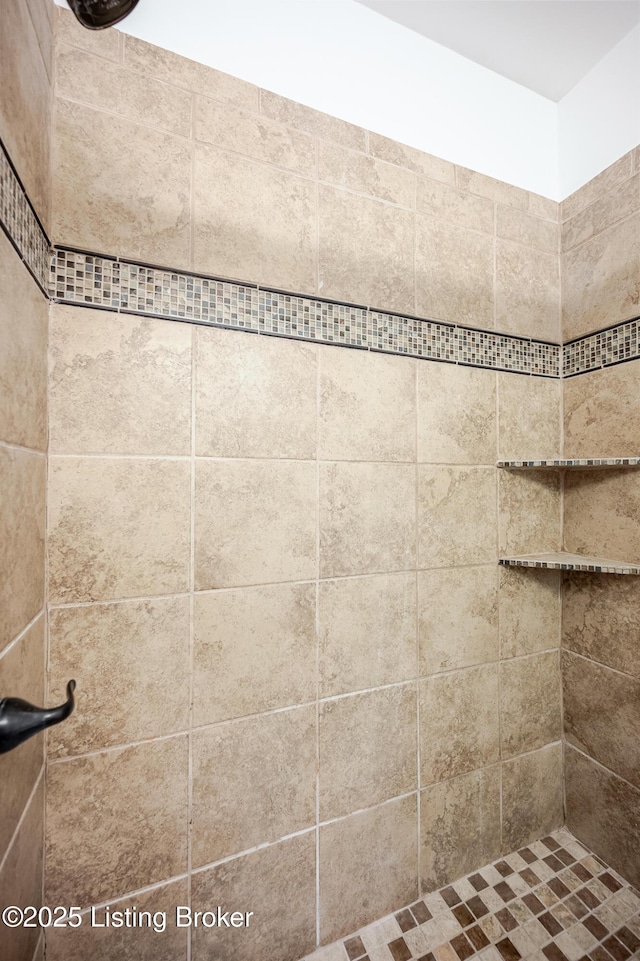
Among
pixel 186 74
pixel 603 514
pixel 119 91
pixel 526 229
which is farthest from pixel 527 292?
pixel 119 91

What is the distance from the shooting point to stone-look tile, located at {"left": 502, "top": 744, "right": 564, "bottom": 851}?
1.22 m

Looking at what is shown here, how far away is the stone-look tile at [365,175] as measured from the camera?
1038mm

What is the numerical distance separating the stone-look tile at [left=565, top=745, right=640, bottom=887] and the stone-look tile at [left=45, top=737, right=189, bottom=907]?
116cm

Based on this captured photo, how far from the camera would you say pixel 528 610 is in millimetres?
1271

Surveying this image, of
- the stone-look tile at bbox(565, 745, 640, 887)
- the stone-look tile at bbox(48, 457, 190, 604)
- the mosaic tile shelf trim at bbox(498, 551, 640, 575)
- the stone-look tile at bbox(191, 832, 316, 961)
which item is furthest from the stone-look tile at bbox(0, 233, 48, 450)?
the stone-look tile at bbox(565, 745, 640, 887)

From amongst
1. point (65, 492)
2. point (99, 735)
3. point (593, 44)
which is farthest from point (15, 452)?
point (593, 44)

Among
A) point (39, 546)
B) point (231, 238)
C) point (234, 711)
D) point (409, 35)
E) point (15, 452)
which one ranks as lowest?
point (234, 711)

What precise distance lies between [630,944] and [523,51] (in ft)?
7.86

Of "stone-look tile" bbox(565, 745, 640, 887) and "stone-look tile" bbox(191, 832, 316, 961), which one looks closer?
"stone-look tile" bbox(191, 832, 316, 961)

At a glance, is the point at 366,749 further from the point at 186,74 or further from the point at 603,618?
the point at 186,74

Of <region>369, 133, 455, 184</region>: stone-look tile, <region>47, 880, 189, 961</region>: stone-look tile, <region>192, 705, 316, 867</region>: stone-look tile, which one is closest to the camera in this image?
<region>47, 880, 189, 961</region>: stone-look tile

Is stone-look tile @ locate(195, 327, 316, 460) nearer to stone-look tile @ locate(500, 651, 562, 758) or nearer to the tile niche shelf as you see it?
the tile niche shelf

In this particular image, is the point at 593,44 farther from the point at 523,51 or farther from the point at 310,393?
the point at 310,393

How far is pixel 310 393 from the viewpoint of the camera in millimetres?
1007
